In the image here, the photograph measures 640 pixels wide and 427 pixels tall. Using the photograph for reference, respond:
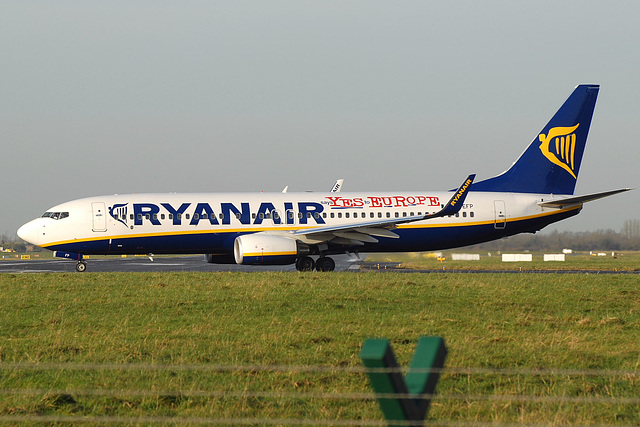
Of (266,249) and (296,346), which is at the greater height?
(266,249)

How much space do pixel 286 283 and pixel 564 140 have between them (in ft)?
65.2

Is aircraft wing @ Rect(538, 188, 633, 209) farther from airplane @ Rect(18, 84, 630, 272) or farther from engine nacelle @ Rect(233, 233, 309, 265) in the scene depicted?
engine nacelle @ Rect(233, 233, 309, 265)

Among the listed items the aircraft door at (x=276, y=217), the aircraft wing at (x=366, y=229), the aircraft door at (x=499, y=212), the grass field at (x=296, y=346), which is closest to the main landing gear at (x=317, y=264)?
the aircraft wing at (x=366, y=229)

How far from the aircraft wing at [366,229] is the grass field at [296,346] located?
8092mm

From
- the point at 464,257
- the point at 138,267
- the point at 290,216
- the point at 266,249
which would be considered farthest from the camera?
the point at 464,257

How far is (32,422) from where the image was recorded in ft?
29.3

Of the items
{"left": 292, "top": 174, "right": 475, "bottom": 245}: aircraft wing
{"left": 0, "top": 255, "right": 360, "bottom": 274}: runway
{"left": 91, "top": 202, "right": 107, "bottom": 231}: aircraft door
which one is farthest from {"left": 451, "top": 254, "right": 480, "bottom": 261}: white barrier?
{"left": 91, "top": 202, "right": 107, "bottom": 231}: aircraft door

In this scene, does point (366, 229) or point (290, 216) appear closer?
point (366, 229)

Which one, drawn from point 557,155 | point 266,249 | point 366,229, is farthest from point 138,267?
point 557,155

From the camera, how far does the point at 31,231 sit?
35.2 meters

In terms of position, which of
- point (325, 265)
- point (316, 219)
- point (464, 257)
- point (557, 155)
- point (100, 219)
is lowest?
point (464, 257)

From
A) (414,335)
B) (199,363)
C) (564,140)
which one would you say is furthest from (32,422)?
(564,140)

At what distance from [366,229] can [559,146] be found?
38.6 ft

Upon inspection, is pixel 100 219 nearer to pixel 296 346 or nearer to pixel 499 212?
pixel 499 212
